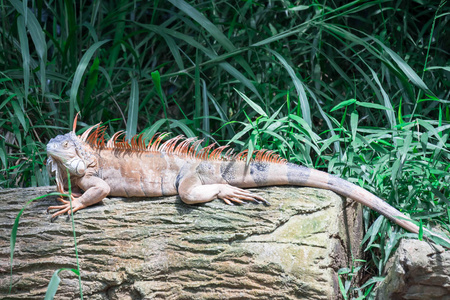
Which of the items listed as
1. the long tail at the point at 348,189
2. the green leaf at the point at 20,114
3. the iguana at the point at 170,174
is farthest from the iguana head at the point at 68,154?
the long tail at the point at 348,189

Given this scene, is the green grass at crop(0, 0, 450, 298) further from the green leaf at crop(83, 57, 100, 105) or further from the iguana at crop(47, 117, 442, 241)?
the iguana at crop(47, 117, 442, 241)

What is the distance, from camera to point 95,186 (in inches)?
134

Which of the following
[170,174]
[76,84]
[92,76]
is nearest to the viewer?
[170,174]

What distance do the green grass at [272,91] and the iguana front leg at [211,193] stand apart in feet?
1.15

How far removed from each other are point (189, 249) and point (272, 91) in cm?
224

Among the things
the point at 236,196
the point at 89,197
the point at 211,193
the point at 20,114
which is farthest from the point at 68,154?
the point at 236,196

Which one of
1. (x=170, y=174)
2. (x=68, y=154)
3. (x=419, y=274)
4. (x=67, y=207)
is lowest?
(x=419, y=274)

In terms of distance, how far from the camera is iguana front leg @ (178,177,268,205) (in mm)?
3316

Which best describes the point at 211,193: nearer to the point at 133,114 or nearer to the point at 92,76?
the point at 133,114

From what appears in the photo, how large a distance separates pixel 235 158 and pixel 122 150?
2.70 ft

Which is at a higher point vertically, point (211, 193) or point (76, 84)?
point (76, 84)

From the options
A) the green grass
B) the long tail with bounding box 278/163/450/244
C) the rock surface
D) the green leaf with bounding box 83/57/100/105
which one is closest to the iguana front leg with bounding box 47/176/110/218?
the green grass

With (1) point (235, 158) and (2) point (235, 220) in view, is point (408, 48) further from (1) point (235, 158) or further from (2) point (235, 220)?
(2) point (235, 220)

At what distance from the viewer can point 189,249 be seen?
3064mm
